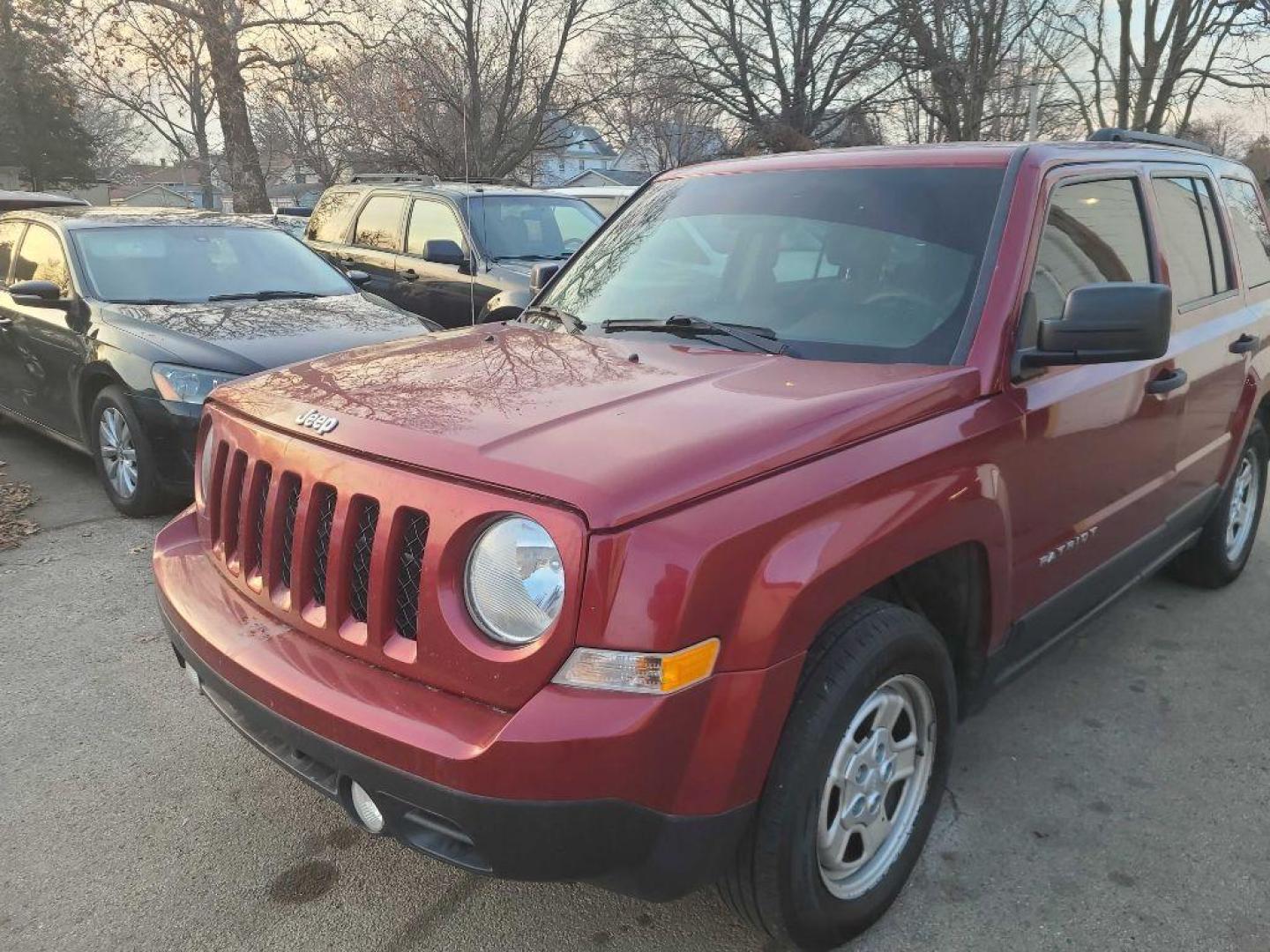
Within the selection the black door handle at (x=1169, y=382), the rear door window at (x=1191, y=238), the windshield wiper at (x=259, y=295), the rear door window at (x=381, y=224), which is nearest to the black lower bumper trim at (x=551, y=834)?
the black door handle at (x=1169, y=382)

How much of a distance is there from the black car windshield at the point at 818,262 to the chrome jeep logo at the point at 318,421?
106cm

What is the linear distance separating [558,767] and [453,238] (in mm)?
7442

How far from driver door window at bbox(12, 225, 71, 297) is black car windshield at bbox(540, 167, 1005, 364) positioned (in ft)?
13.5

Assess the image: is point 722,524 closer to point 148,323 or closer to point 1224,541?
point 1224,541

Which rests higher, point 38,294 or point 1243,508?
point 38,294

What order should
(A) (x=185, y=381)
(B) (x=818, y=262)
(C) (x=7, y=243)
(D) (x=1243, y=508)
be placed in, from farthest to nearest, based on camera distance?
(C) (x=7, y=243), (A) (x=185, y=381), (D) (x=1243, y=508), (B) (x=818, y=262)

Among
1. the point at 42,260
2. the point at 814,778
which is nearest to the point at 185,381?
the point at 42,260

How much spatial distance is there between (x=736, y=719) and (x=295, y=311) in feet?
16.4

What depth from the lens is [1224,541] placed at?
4.51 metres

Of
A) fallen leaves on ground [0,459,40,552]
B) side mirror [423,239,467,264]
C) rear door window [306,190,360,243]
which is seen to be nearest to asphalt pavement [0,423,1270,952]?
fallen leaves on ground [0,459,40,552]

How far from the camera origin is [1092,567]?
317cm

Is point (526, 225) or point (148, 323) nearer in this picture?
point (148, 323)

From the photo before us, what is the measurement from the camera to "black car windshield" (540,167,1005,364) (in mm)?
2758

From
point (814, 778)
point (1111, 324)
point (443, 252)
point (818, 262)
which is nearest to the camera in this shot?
point (814, 778)
